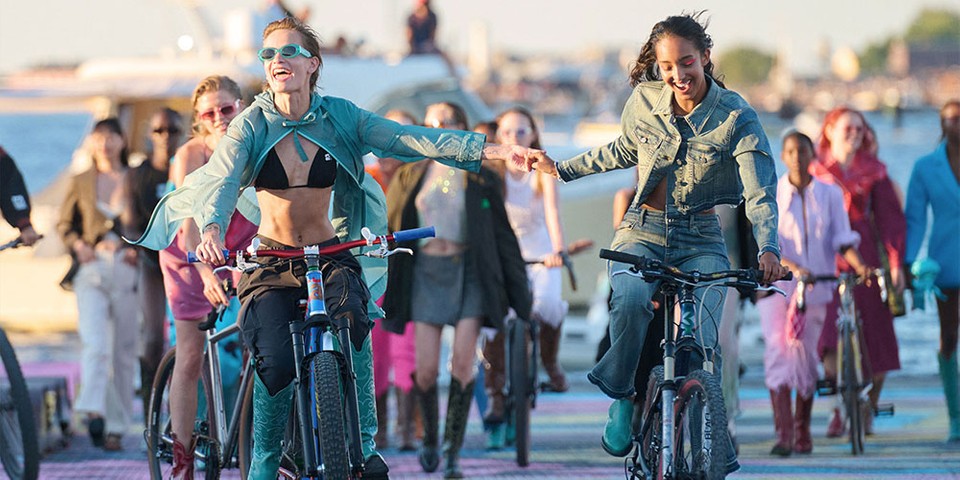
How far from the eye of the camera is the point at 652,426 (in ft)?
23.4

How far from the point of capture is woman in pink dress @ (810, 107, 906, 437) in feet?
38.8

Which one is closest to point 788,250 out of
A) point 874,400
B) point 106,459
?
point 874,400

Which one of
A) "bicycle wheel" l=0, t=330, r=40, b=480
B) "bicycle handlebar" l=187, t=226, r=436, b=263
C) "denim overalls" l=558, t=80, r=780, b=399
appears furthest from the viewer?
"bicycle wheel" l=0, t=330, r=40, b=480

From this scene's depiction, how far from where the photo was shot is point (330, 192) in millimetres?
7289

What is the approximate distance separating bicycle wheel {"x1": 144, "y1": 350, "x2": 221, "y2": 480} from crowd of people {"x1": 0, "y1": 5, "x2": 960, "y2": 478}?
0.07m

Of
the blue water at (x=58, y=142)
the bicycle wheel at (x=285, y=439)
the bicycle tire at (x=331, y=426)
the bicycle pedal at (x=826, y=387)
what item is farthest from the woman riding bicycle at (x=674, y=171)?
the blue water at (x=58, y=142)

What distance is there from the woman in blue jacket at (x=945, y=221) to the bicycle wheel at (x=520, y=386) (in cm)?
252

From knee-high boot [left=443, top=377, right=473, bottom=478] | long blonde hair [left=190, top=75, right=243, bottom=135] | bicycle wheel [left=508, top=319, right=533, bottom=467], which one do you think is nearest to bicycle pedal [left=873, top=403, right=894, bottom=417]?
bicycle wheel [left=508, top=319, right=533, bottom=467]

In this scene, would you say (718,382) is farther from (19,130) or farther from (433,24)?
(19,130)

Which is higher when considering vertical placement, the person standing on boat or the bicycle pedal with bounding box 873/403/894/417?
the person standing on boat

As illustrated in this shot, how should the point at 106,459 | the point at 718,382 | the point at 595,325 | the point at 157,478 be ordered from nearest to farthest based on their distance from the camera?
1. the point at 718,382
2. the point at 157,478
3. the point at 106,459
4. the point at 595,325

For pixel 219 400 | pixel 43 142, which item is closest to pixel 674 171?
pixel 219 400

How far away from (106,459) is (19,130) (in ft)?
324

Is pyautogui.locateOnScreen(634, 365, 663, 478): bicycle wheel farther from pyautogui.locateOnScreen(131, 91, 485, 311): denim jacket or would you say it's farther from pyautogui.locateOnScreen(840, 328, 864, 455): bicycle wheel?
pyautogui.locateOnScreen(840, 328, 864, 455): bicycle wheel
